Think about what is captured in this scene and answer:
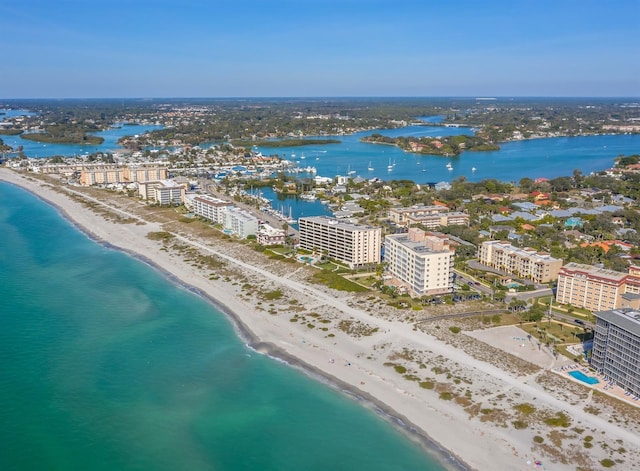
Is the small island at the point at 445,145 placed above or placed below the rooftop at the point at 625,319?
above

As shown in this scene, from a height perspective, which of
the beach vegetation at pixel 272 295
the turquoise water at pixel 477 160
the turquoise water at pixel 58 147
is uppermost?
the turquoise water at pixel 58 147

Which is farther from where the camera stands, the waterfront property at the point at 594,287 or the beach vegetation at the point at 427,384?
the waterfront property at the point at 594,287

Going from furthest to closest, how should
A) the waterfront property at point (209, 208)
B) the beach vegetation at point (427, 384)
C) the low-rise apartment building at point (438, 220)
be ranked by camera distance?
the waterfront property at point (209, 208) → the low-rise apartment building at point (438, 220) → the beach vegetation at point (427, 384)

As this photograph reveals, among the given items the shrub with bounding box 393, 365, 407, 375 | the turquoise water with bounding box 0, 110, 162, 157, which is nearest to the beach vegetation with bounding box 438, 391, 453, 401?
the shrub with bounding box 393, 365, 407, 375

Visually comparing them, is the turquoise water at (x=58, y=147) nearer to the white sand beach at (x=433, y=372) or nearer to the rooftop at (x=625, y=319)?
the white sand beach at (x=433, y=372)

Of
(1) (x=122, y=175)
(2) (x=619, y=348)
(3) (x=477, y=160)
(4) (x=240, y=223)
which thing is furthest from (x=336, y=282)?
(3) (x=477, y=160)

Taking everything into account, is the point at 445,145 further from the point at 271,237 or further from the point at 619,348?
the point at 619,348

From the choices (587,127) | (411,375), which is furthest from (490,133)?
(411,375)

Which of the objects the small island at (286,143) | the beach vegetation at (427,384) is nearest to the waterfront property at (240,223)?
the beach vegetation at (427,384)
